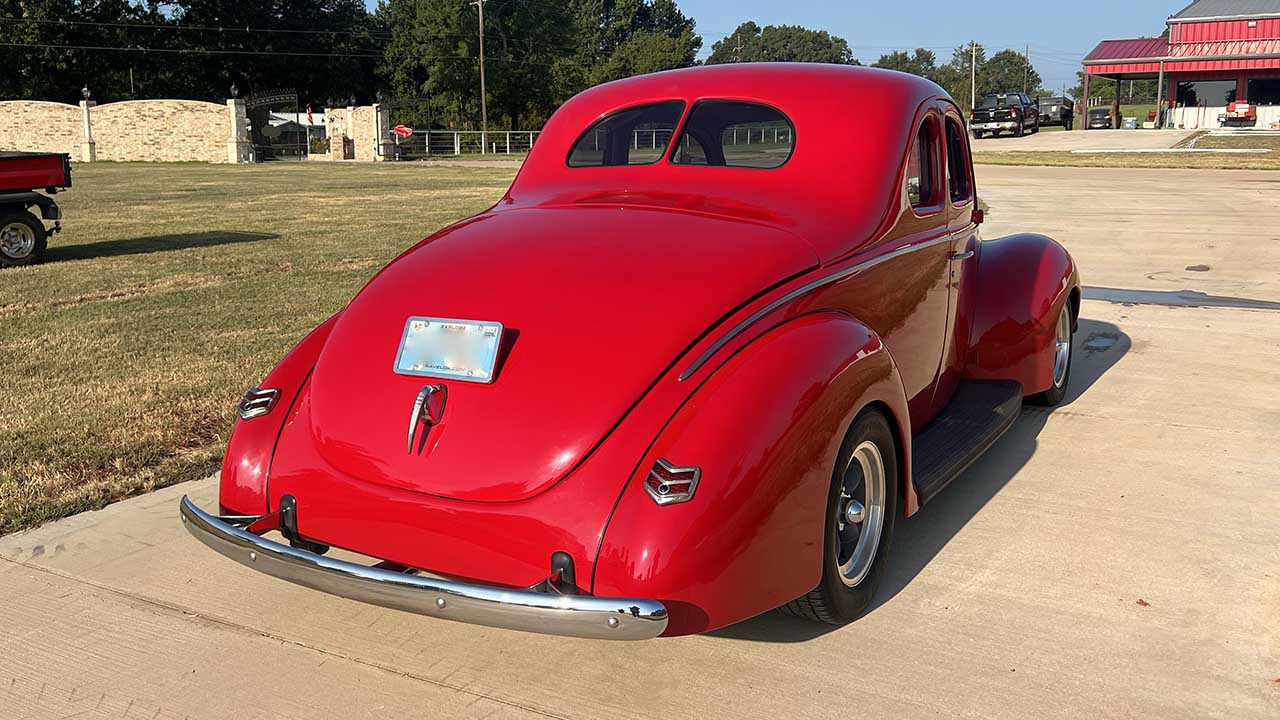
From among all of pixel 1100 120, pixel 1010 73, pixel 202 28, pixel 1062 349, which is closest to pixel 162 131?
pixel 202 28

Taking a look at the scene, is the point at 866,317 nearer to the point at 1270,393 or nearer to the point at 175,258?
the point at 1270,393

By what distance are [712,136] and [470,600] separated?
2286 millimetres

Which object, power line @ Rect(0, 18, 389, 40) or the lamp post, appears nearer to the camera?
the lamp post

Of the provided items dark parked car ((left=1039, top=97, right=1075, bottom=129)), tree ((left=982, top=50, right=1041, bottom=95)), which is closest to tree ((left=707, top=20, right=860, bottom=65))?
tree ((left=982, top=50, right=1041, bottom=95))

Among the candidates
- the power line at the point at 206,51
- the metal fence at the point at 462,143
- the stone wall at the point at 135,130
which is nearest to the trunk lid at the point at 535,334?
the stone wall at the point at 135,130

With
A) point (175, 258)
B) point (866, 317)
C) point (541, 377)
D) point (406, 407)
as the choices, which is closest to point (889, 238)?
point (866, 317)

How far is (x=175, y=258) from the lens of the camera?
1281cm

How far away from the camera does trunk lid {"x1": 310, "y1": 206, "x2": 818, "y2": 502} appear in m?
2.96

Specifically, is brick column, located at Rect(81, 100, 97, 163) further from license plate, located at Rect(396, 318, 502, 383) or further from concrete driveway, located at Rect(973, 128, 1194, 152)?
license plate, located at Rect(396, 318, 502, 383)

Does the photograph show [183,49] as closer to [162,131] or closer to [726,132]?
[162,131]

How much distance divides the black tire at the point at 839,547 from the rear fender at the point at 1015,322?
1867 millimetres

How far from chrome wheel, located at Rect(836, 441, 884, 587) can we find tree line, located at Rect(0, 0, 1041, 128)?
2461 inches

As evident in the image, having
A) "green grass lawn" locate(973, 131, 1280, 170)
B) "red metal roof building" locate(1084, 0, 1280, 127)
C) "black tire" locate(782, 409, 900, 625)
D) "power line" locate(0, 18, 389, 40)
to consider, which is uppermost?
"power line" locate(0, 18, 389, 40)

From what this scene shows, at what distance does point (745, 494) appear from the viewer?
2.82 metres
